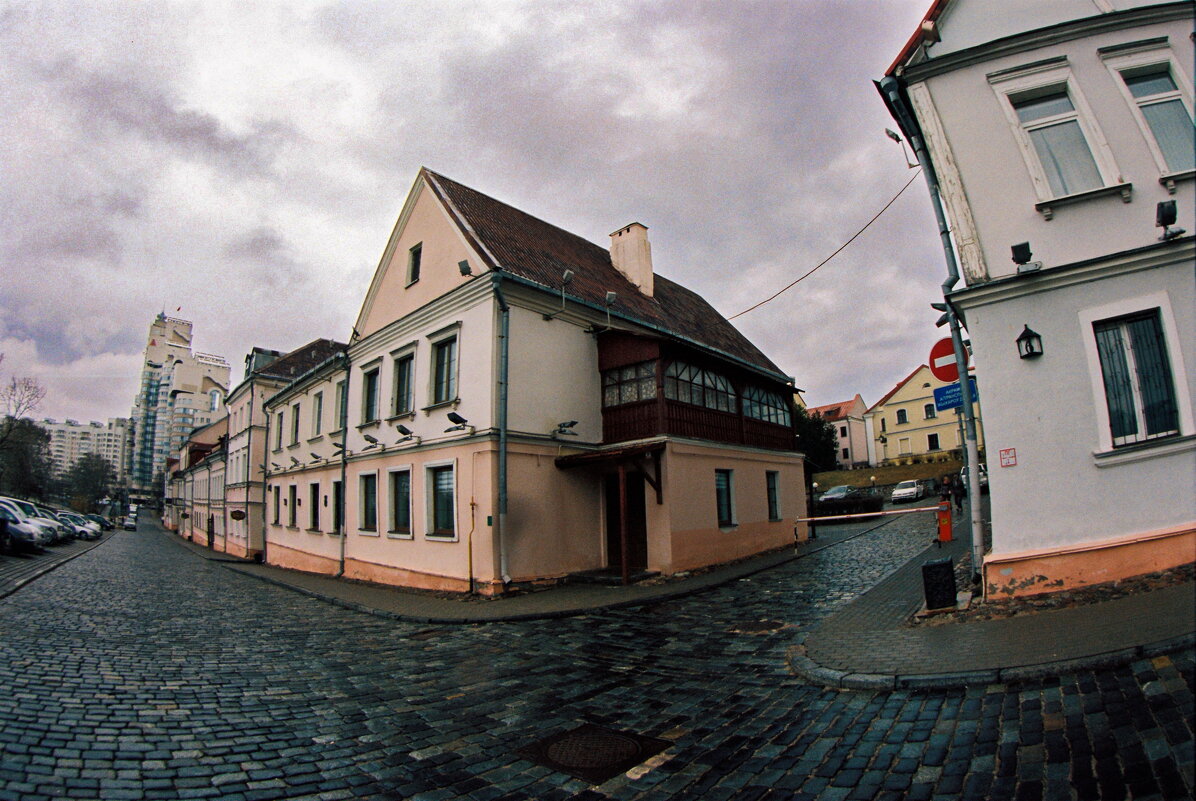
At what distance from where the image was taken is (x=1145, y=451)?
6.24m

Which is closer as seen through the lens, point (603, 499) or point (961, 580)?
point (961, 580)

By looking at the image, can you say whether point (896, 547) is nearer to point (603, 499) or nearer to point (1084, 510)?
point (603, 499)

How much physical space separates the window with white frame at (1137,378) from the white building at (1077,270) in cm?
1

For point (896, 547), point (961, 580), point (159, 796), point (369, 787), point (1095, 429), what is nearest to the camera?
point (159, 796)

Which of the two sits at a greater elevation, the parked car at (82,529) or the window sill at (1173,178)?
the window sill at (1173,178)

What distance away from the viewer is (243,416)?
114ft

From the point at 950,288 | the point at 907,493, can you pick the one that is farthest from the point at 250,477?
the point at 907,493

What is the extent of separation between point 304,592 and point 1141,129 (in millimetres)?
19129

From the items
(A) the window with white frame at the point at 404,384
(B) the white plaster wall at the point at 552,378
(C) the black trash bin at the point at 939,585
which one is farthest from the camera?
(A) the window with white frame at the point at 404,384

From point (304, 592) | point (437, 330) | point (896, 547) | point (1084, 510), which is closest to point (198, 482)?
point (304, 592)

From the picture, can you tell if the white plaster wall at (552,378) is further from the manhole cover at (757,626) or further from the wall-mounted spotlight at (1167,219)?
the wall-mounted spotlight at (1167,219)

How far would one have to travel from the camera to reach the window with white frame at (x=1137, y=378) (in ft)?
20.5

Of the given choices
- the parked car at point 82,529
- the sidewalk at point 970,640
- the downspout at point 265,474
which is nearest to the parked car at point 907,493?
the sidewalk at point 970,640

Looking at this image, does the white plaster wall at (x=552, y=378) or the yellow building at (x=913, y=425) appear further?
the yellow building at (x=913, y=425)
